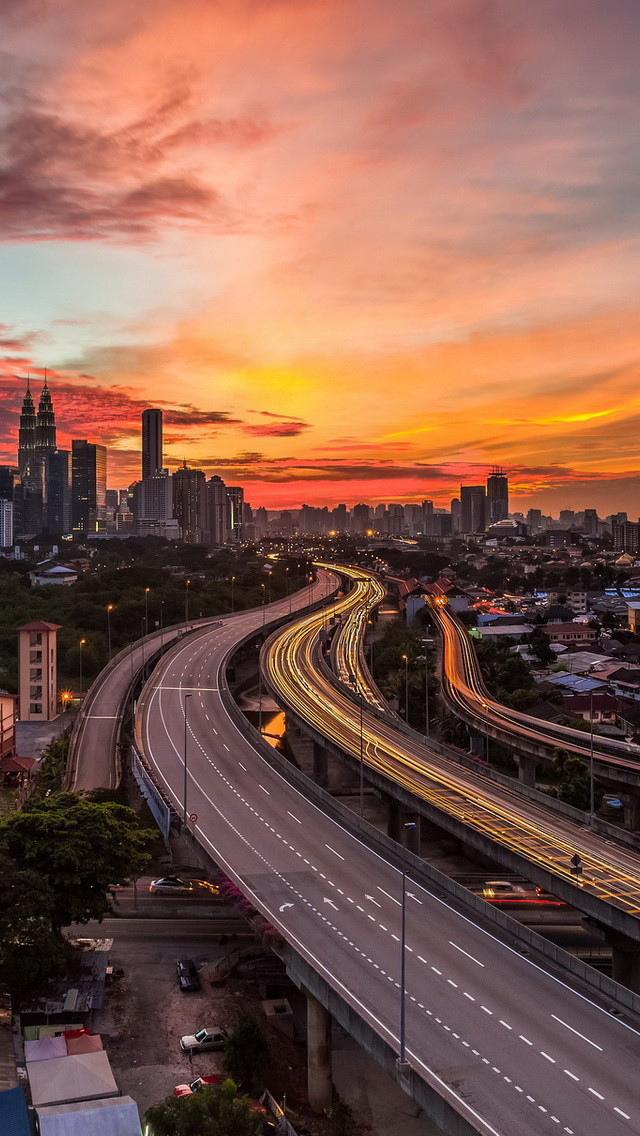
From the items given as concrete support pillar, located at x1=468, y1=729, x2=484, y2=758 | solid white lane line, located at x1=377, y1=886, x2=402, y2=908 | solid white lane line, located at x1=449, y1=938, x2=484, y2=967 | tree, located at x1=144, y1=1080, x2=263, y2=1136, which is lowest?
concrete support pillar, located at x1=468, y1=729, x2=484, y2=758

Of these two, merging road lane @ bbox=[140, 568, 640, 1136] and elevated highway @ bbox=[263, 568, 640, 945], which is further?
elevated highway @ bbox=[263, 568, 640, 945]

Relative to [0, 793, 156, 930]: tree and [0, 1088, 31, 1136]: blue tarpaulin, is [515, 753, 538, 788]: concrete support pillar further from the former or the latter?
[0, 1088, 31, 1136]: blue tarpaulin

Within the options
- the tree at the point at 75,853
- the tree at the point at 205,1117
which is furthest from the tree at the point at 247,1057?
the tree at the point at 75,853

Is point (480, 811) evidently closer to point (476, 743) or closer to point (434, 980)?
point (434, 980)

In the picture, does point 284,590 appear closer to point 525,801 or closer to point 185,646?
point 185,646

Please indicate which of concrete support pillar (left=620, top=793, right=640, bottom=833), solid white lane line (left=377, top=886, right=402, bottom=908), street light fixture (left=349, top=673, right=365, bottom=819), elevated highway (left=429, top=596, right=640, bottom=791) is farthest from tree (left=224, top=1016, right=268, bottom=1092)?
concrete support pillar (left=620, top=793, right=640, bottom=833)

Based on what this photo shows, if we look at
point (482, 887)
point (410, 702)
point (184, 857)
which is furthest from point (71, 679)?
point (482, 887)
